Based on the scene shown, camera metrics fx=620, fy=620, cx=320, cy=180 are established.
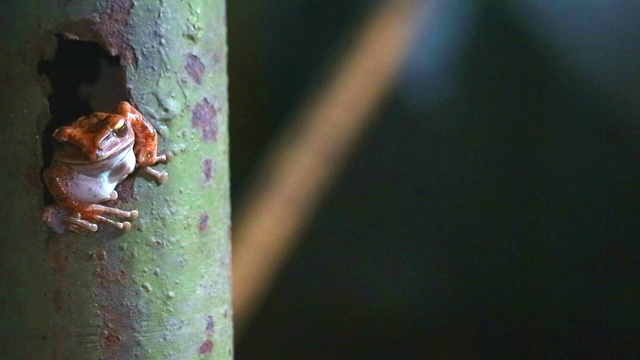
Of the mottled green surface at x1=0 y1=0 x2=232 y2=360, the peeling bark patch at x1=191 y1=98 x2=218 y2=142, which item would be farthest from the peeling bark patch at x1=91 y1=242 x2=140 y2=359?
the peeling bark patch at x1=191 y1=98 x2=218 y2=142

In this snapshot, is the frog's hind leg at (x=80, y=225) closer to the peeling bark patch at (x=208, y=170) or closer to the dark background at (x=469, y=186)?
the peeling bark patch at (x=208, y=170)

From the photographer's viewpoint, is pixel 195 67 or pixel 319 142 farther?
pixel 319 142

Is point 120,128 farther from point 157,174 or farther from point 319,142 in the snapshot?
point 319,142

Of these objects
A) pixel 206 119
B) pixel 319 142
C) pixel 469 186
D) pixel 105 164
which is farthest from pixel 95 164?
pixel 469 186

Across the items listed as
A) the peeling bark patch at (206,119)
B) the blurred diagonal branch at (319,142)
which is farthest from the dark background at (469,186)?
the peeling bark patch at (206,119)

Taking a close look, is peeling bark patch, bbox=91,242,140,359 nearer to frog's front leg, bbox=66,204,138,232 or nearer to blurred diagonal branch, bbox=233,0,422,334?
frog's front leg, bbox=66,204,138,232

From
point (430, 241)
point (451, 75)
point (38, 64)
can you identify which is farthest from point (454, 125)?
point (38, 64)
